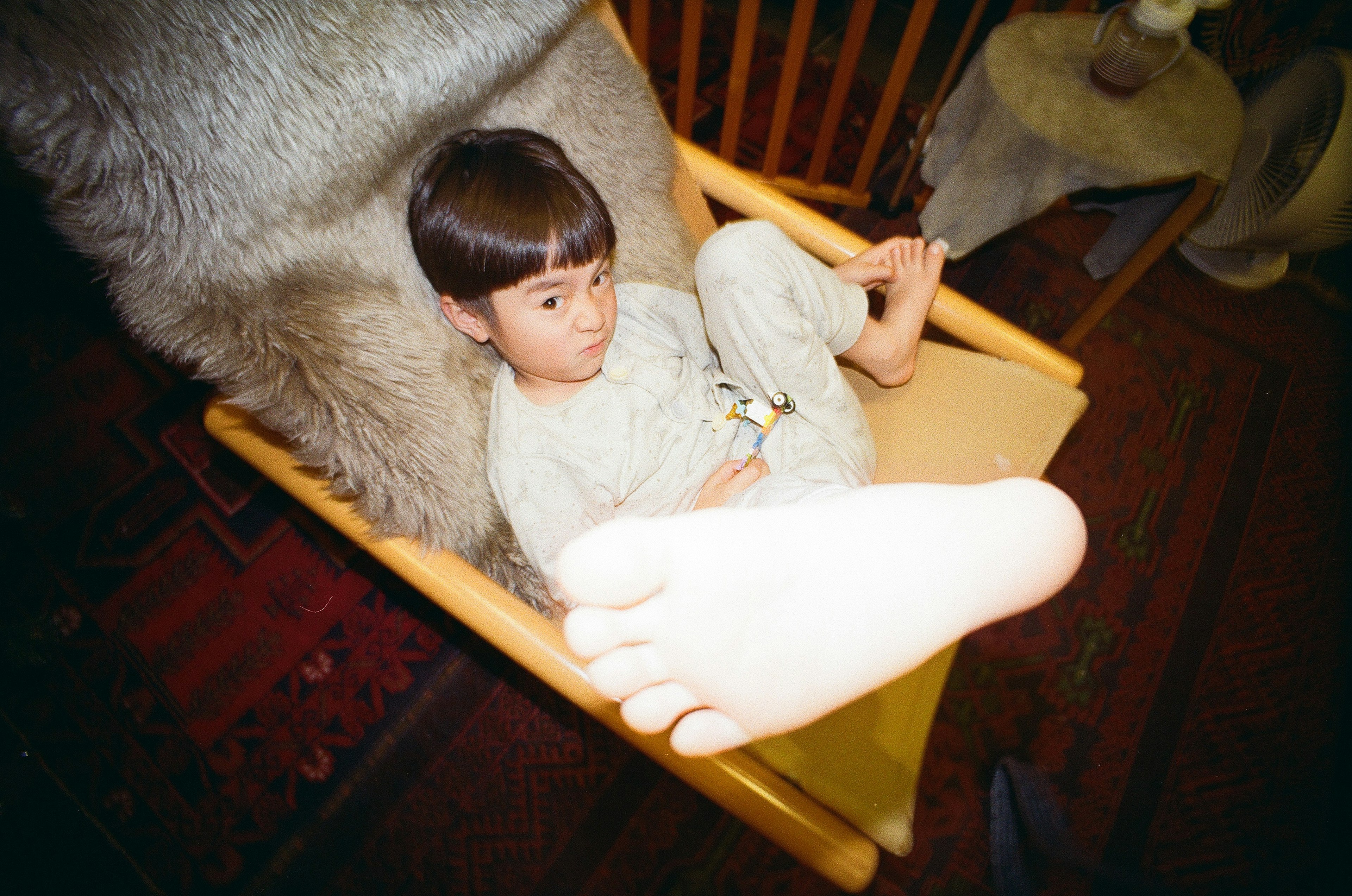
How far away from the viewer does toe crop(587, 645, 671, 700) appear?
48 cm

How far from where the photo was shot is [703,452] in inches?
33.7

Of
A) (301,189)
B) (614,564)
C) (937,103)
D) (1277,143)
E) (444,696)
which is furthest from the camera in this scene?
(937,103)

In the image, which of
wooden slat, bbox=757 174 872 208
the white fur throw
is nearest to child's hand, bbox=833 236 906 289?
the white fur throw

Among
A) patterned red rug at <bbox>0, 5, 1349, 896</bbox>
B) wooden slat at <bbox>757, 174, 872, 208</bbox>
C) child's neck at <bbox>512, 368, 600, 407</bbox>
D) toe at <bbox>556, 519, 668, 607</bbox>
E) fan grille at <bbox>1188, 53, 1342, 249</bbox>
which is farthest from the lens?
wooden slat at <bbox>757, 174, 872, 208</bbox>

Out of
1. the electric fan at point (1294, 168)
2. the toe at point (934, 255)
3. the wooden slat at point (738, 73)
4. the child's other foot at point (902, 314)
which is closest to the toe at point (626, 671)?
the child's other foot at point (902, 314)

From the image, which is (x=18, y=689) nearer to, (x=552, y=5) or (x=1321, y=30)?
(x=552, y=5)

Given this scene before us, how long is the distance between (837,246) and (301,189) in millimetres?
673

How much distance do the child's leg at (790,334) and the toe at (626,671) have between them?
37cm

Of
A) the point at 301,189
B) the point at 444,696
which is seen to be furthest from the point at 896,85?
the point at 444,696

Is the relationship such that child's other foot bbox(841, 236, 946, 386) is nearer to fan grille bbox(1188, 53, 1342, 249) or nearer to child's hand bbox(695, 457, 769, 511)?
child's hand bbox(695, 457, 769, 511)

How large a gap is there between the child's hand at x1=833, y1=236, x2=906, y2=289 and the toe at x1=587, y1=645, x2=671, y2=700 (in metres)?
0.63

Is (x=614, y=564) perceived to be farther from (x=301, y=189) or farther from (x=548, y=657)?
(x=301, y=189)

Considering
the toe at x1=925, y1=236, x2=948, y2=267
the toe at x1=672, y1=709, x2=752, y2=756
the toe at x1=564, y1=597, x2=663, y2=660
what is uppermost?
the toe at x1=925, y1=236, x2=948, y2=267

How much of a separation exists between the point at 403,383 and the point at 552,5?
481 millimetres
